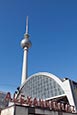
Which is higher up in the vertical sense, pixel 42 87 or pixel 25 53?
pixel 25 53

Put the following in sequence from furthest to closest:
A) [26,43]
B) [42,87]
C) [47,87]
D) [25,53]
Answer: [26,43], [25,53], [42,87], [47,87]

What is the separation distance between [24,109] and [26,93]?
33252 millimetres

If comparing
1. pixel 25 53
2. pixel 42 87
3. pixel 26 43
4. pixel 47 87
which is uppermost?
pixel 26 43

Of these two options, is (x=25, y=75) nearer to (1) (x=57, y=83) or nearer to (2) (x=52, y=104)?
(1) (x=57, y=83)

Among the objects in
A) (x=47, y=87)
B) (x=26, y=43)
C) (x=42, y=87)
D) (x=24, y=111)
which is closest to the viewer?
(x=24, y=111)

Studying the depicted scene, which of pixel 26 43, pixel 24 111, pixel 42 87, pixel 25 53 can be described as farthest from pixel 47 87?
pixel 26 43

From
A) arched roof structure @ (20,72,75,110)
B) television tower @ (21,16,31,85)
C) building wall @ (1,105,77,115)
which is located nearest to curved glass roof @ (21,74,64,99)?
arched roof structure @ (20,72,75,110)

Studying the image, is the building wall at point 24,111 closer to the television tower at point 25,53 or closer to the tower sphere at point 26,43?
the television tower at point 25,53

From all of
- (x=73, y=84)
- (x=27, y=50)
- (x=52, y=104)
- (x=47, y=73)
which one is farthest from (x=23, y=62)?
(x=52, y=104)

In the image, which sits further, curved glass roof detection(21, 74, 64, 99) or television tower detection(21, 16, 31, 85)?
television tower detection(21, 16, 31, 85)

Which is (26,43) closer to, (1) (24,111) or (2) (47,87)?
(2) (47,87)

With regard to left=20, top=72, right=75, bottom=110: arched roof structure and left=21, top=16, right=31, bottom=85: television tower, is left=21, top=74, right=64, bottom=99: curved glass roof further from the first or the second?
left=21, top=16, right=31, bottom=85: television tower

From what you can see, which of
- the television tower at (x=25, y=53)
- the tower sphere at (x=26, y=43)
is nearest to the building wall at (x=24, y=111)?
the television tower at (x=25, y=53)

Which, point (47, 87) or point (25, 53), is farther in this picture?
point (25, 53)
